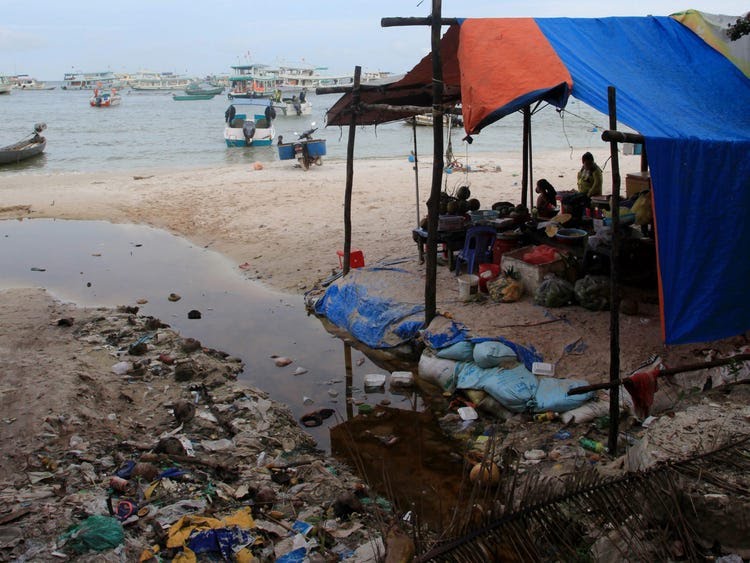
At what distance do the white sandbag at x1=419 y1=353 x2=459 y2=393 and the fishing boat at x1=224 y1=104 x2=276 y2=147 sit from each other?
23.1 meters

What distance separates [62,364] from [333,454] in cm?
307

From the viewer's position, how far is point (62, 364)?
20.9ft

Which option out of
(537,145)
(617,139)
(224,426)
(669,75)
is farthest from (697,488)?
(537,145)

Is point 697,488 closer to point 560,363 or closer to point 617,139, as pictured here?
point 617,139

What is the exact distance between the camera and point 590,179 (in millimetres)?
9555

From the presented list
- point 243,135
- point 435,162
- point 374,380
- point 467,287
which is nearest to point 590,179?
point 467,287

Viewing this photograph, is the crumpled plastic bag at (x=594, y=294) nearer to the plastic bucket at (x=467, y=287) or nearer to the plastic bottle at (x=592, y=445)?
the plastic bucket at (x=467, y=287)

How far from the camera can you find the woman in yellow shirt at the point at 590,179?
31.2 ft

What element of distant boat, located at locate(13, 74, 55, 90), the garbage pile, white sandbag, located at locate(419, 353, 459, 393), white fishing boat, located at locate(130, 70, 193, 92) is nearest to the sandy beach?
white sandbag, located at locate(419, 353, 459, 393)

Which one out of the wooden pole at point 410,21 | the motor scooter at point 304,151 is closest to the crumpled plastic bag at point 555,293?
the wooden pole at point 410,21

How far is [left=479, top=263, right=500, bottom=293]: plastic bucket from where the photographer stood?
24.1 ft

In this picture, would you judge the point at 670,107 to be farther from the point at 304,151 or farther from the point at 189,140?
the point at 189,140

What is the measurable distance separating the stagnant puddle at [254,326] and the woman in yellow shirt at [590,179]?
183 inches

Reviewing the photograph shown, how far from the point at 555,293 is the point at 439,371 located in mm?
1478
